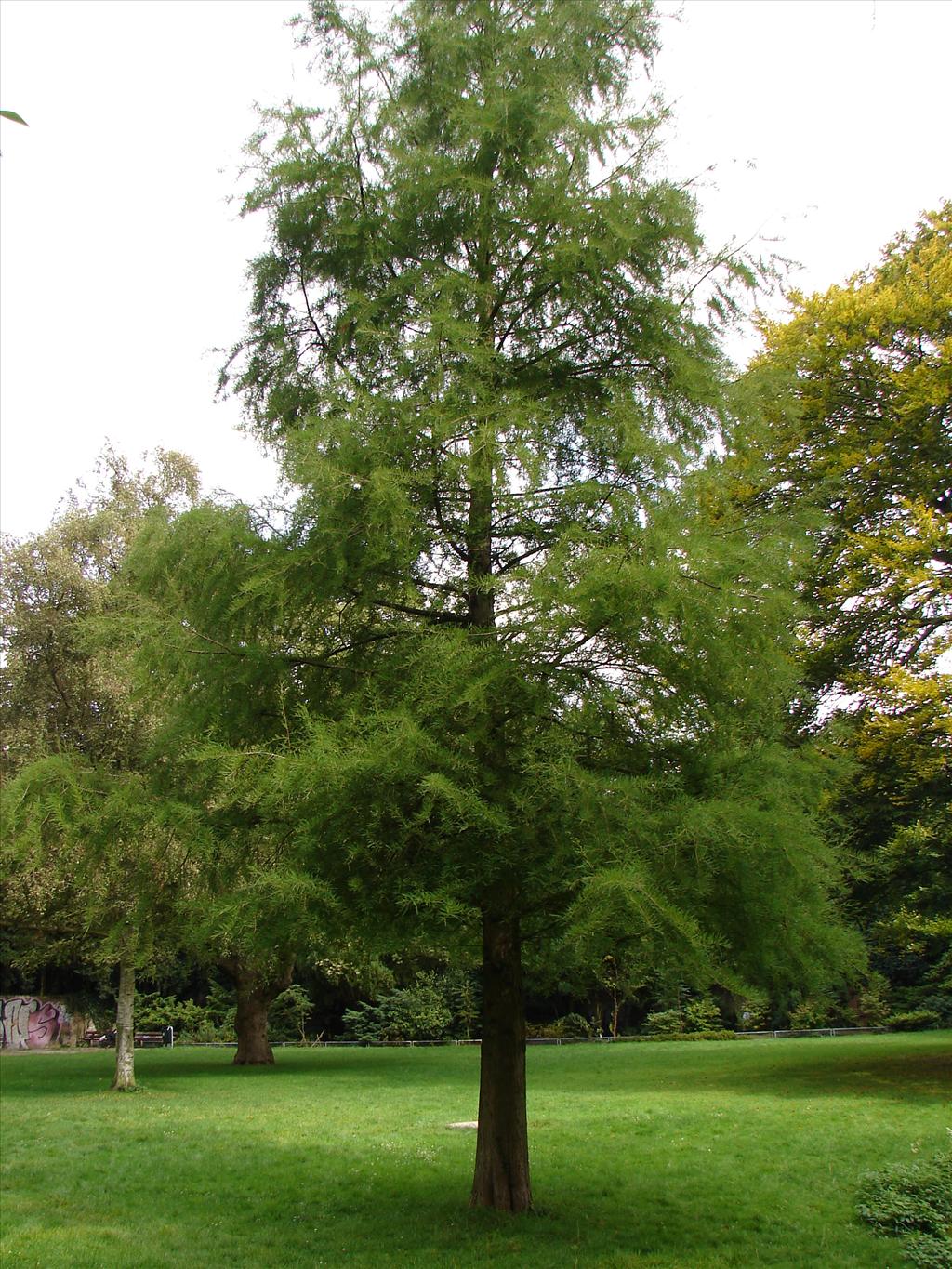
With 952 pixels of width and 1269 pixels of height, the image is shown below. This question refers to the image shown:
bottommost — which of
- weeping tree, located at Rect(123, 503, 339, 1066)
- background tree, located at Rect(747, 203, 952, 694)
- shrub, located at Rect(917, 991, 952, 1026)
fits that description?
shrub, located at Rect(917, 991, 952, 1026)

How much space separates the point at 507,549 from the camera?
7.90m

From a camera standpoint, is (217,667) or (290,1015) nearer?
(217,667)

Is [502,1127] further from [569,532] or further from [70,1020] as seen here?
[70,1020]

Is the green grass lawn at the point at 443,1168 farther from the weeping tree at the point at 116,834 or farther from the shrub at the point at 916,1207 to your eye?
the weeping tree at the point at 116,834

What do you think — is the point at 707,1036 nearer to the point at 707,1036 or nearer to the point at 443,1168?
the point at 707,1036

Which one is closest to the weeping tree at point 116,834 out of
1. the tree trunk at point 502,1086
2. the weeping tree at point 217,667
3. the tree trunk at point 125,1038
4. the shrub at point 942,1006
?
the weeping tree at point 217,667

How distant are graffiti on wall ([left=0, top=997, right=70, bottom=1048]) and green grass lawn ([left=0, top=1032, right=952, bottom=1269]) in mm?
16017

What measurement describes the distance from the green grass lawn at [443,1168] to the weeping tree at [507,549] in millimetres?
1042

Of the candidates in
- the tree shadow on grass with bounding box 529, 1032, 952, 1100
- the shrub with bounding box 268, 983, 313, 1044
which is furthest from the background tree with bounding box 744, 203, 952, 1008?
the shrub with bounding box 268, 983, 313, 1044

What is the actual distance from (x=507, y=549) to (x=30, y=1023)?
32.7 meters

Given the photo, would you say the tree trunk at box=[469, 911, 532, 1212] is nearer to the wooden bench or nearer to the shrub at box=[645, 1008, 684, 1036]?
the shrub at box=[645, 1008, 684, 1036]

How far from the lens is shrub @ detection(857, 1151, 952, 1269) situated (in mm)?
6469

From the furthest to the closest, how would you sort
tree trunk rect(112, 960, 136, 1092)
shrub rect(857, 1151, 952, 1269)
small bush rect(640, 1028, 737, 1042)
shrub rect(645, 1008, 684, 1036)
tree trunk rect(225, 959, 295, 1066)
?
1. shrub rect(645, 1008, 684, 1036)
2. small bush rect(640, 1028, 737, 1042)
3. tree trunk rect(225, 959, 295, 1066)
4. tree trunk rect(112, 960, 136, 1092)
5. shrub rect(857, 1151, 952, 1269)

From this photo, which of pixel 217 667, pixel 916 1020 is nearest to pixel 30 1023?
pixel 916 1020
